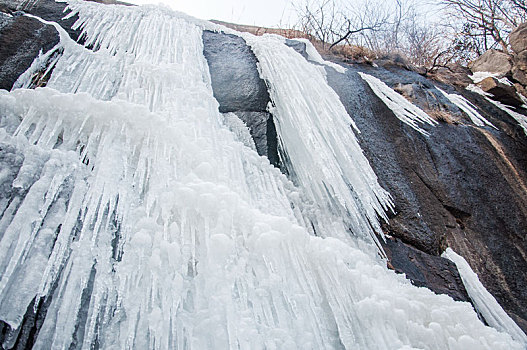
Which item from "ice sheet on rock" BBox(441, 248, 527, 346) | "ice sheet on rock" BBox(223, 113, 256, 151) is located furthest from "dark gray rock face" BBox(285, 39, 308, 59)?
"ice sheet on rock" BBox(441, 248, 527, 346)

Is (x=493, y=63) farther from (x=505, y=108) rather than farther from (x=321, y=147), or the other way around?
(x=321, y=147)

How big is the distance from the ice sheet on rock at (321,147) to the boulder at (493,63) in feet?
15.7

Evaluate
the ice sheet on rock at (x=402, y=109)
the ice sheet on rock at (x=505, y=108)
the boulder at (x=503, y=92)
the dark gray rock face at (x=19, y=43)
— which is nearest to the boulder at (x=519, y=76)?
the boulder at (x=503, y=92)

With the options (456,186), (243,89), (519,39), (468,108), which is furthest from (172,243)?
(519,39)

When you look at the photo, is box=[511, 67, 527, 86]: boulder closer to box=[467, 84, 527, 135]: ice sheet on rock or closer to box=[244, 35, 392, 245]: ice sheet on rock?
box=[467, 84, 527, 135]: ice sheet on rock

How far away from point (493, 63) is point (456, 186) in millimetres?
4467

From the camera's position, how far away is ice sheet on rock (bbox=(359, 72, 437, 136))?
3.96m

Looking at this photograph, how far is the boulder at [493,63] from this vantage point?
20.0 ft

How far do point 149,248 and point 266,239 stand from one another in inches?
20.9

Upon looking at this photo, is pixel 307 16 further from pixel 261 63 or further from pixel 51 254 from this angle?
pixel 51 254

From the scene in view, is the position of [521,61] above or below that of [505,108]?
above

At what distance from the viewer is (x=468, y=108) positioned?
4930mm

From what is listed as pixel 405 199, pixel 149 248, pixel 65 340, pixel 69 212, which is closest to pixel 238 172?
pixel 149 248

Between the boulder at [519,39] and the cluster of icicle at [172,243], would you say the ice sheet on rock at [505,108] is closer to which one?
the boulder at [519,39]
